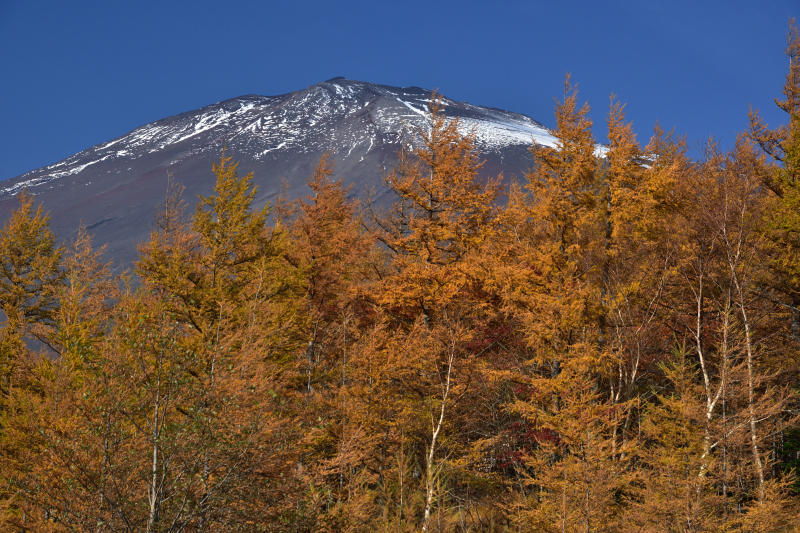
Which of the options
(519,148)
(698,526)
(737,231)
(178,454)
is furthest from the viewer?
(519,148)

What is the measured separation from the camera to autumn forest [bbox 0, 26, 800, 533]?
898cm

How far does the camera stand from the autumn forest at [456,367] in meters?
8.98

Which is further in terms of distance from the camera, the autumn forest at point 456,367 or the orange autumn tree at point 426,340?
the orange autumn tree at point 426,340

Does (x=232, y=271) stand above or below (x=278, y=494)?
above

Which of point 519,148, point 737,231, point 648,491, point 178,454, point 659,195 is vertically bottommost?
point 648,491

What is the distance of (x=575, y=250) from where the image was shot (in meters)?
15.8

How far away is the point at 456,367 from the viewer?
16.0 metres

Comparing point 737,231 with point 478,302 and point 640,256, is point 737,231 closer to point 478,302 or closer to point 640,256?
point 640,256

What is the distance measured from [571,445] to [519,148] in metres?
186

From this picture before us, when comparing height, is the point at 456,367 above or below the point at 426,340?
below

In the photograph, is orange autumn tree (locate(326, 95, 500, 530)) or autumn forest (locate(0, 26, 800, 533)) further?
orange autumn tree (locate(326, 95, 500, 530))

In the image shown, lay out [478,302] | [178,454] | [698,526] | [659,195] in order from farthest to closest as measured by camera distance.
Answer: [478,302] → [659,195] → [698,526] → [178,454]

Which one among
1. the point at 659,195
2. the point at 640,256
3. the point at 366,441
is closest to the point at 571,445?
the point at 366,441

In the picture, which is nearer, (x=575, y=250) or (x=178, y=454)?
(x=178, y=454)
